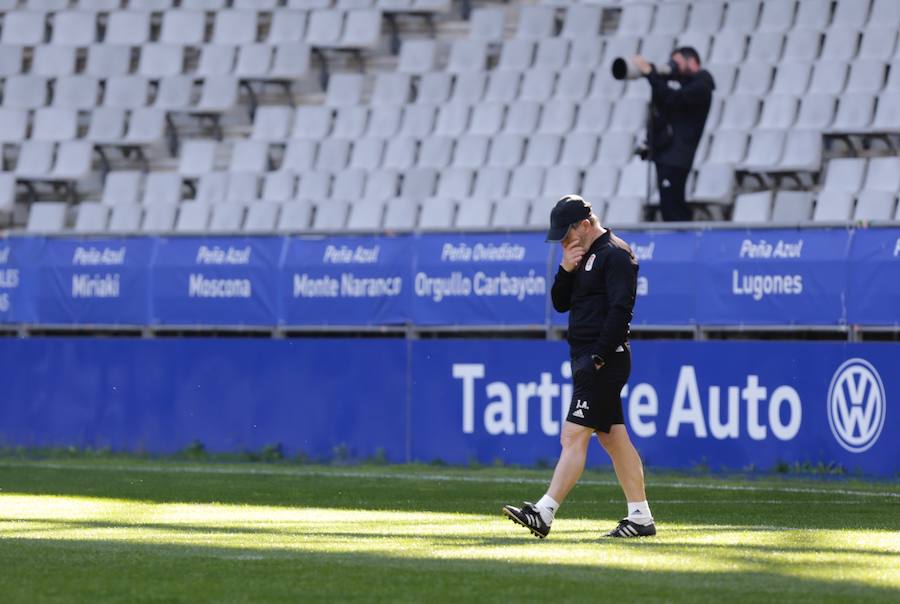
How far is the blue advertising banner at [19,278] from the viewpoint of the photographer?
71.2ft

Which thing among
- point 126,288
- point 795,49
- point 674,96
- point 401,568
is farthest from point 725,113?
point 401,568

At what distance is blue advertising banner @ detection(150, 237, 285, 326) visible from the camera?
803 inches

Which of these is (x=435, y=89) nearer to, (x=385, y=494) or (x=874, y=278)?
(x=874, y=278)

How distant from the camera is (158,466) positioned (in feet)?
63.3

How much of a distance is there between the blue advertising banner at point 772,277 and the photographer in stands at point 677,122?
6.98ft

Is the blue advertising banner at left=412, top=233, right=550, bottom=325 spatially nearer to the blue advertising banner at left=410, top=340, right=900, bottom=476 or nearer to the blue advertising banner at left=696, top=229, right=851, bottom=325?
the blue advertising banner at left=410, top=340, right=900, bottom=476

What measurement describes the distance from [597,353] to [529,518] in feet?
3.39

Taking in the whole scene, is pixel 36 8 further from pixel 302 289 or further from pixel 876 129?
pixel 876 129

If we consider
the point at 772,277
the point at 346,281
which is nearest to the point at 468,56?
the point at 346,281

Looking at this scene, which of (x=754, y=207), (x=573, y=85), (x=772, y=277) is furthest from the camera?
(x=573, y=85)

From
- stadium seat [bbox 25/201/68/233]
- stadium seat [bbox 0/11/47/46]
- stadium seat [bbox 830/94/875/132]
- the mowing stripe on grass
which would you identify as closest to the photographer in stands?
stadium seat [bbox 830/94/875/132]

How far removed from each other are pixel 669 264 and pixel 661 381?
110cm

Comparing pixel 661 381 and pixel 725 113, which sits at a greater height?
pixel 725 113

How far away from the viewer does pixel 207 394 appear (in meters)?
20.6
